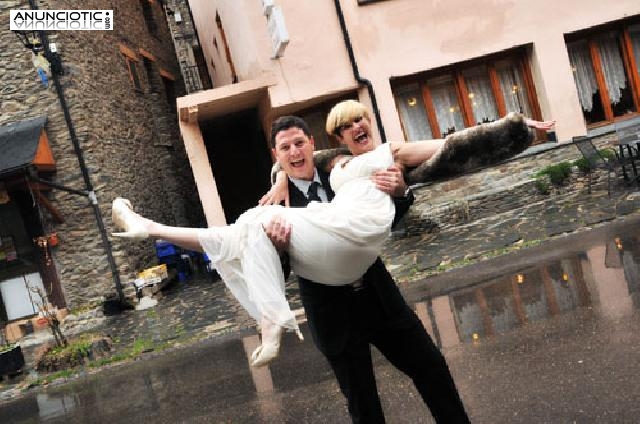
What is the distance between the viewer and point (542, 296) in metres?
5.76

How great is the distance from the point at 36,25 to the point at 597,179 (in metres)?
9.68

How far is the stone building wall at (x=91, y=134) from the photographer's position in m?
13.3

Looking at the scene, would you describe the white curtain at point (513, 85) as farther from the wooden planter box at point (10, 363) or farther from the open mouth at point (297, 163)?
the open mouth at point (297, 163)

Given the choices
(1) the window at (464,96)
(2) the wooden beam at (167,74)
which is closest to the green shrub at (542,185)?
(1) the window at (464,96)

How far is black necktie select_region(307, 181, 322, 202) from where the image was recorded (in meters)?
2.87

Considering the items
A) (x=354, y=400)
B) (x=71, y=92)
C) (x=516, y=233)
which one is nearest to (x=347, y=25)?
(x=516, y=233)

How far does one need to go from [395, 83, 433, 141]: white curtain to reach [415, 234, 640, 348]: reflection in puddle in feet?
19.7

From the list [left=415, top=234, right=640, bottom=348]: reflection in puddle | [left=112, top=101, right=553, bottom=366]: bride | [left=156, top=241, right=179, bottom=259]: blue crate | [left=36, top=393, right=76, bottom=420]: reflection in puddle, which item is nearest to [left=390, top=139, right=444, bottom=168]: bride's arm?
[left=112, top=101, right=553, bottom=366]: bride

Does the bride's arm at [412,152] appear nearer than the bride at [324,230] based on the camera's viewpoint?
No

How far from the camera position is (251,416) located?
184 inches

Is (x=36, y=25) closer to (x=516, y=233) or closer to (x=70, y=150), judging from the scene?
(x=516, y=233)

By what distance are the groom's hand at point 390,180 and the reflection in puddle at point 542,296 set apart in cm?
288

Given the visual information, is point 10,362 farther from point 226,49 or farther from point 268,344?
point 226,49

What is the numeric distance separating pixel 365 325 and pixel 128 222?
1.10 meters
